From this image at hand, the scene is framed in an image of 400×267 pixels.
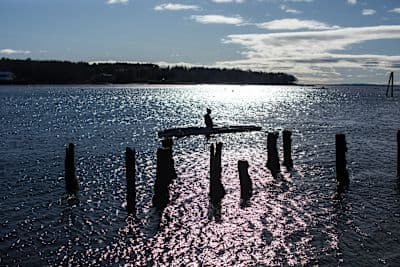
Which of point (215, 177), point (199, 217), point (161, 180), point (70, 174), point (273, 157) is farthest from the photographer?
point (273, 157)

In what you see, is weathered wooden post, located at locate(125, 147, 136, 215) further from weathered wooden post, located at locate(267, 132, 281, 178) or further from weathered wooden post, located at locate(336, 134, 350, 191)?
weathered wooden post, located at locate(336, 134, 350, 191)

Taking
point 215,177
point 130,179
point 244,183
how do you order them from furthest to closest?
point 244,183
point 215,177
point 130,179

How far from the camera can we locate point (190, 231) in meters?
20.2

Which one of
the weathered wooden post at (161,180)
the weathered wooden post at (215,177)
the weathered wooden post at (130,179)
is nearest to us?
the weathered wooden post at (130,179)

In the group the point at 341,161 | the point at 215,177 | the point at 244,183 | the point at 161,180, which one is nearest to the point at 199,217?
the point at 161,180

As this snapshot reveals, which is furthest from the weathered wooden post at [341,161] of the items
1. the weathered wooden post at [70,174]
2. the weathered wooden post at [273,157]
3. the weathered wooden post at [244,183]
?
the weathered wooden post at [70,174]

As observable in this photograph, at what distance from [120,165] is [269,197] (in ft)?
40.8

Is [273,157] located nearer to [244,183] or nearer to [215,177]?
[244,183]

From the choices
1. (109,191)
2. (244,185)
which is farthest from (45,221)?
(244,185)

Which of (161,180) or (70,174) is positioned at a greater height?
(161,180)

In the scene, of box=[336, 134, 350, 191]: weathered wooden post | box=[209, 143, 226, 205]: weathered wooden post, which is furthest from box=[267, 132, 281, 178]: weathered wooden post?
box=[209, 143, 226, 205]: weathered wooden post

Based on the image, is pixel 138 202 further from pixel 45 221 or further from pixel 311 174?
pixel 311 174

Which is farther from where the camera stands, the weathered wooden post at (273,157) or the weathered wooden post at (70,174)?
the weathered wooden post at (273,157)

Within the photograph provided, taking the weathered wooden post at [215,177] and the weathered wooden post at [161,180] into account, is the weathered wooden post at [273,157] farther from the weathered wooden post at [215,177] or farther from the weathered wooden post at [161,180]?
the weathered wooden post at [161,180]
